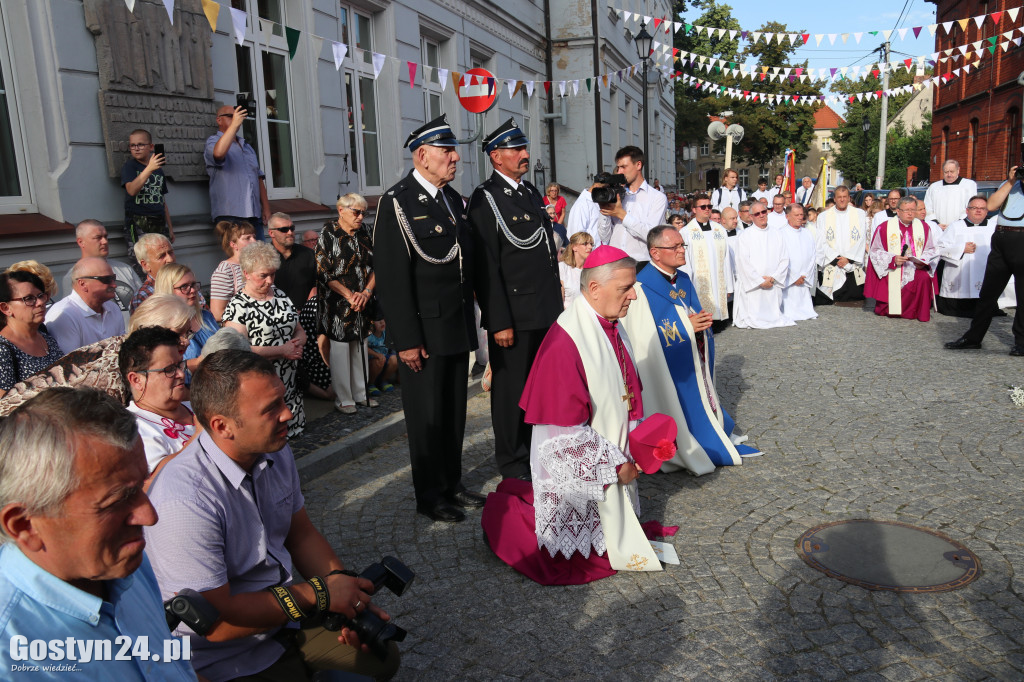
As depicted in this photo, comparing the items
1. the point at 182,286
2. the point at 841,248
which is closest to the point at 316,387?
the point at 182,286

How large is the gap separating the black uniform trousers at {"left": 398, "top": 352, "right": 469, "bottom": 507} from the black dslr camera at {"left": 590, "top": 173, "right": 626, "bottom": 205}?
2.65m

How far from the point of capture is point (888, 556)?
3973 mm

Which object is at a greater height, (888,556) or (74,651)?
(74,651)

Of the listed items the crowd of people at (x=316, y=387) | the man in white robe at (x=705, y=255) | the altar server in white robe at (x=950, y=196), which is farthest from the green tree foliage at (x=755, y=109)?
the crowd of people at (x=316, y=387)

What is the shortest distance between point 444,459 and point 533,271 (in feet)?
4.33

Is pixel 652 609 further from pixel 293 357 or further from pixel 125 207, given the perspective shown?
pixel 125 207

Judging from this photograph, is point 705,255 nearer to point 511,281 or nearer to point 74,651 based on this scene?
point 511,281

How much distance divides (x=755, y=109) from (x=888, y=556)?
44.0m

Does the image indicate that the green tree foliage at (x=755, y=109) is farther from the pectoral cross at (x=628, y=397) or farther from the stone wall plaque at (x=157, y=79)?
the pectoral cross at (x=628, y=397)

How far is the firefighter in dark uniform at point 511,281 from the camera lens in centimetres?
510

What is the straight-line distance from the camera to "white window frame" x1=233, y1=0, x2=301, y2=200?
8.98 metres

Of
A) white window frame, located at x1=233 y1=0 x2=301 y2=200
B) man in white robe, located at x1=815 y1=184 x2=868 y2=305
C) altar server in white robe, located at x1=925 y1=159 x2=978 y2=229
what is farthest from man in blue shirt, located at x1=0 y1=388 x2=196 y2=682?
altar server in white robe, located at x1=925 y1=159 x2=978 y2=229

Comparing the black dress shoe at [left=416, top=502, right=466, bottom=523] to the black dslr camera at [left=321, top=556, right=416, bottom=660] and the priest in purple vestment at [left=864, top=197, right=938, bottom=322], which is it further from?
the priest in purple vestment at [left=864, top=197, right=938, bottom=322]

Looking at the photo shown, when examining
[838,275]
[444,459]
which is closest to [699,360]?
[444,459]
